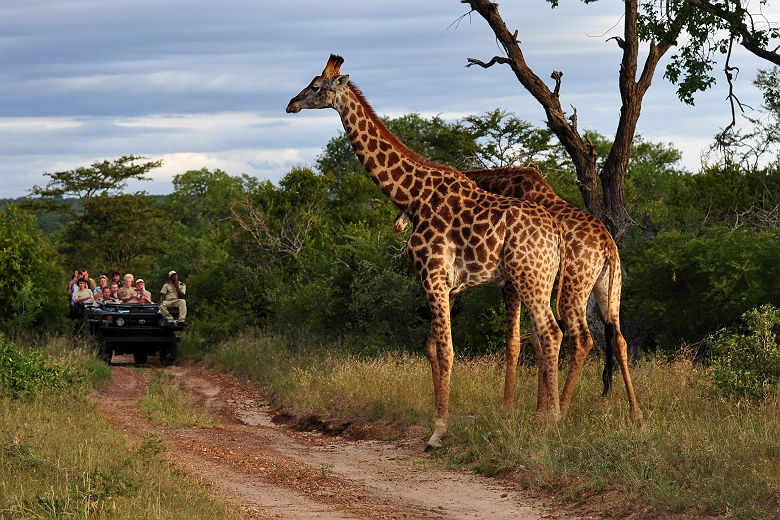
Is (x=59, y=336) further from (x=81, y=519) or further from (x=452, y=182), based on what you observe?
(x=81, y=519)

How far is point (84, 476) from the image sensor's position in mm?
7707

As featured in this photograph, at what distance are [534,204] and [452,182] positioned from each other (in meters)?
0.97

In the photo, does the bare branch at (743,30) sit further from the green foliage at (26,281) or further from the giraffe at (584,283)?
the green foliage at (26,281)

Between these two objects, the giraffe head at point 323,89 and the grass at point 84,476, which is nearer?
the grass at point 84,476

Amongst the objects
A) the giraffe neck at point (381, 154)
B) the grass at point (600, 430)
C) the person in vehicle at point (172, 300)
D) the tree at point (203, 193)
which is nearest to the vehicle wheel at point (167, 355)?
the person in vehicle at point (172, 300)

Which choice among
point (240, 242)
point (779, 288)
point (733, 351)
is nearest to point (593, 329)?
point (779, 288)

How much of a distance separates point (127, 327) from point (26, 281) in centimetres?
377

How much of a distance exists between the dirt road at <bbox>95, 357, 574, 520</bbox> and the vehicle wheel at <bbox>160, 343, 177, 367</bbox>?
327 inches

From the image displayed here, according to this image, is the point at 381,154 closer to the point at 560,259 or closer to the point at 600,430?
the point at 560,259

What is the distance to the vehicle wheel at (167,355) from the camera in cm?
2212

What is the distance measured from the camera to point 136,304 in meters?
21.5

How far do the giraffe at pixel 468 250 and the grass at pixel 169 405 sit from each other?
13.6 feet

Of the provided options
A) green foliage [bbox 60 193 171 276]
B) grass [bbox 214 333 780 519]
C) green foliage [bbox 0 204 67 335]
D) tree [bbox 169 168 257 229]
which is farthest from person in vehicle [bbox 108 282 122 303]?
tree [bbox 169 168 257 229]

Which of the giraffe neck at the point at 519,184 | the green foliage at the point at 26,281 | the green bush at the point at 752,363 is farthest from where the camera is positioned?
the green foliage at the point at 26,281
